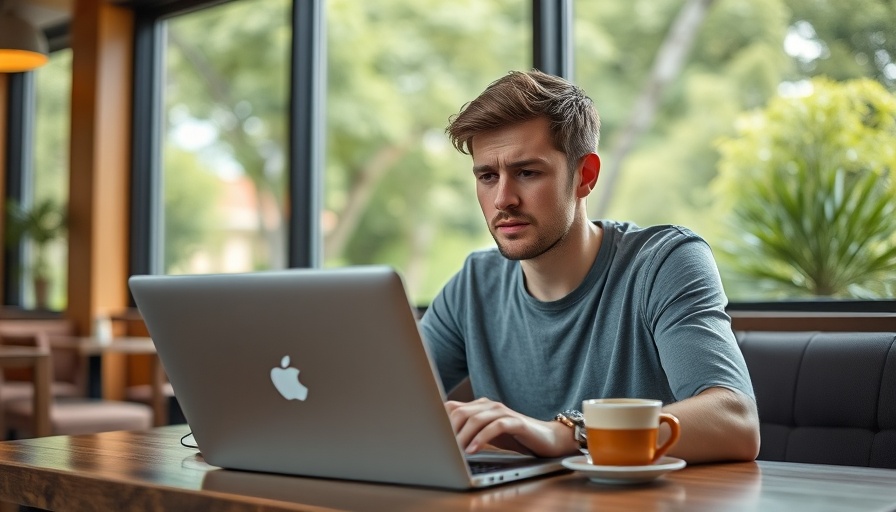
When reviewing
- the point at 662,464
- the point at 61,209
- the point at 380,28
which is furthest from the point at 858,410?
the point at 380,28

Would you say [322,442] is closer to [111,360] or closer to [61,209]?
[111,360]

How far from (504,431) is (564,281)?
1.98 feet

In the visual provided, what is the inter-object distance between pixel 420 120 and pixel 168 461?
938 centimetres

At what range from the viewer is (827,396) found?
1690 millimetres

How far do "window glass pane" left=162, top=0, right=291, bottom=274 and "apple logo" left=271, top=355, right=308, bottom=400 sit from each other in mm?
6169

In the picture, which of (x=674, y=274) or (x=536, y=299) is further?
(x=536, y=299)

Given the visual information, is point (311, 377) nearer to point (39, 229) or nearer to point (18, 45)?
point (18, 45)

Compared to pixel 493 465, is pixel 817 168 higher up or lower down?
higher up

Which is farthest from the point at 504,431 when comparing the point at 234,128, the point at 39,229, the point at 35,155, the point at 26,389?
the point at 234,128

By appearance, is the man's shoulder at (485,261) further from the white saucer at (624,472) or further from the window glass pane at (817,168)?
the white saucer at (624,472)

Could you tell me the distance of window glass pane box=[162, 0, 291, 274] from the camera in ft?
25.3

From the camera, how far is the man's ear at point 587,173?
1.75 meters

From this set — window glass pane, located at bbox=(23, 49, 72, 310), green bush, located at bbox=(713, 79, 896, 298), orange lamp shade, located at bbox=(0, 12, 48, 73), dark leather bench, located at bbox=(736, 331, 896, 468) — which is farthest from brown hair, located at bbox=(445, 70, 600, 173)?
window glass pane, located at bbox=(23, 49, 72, 310)

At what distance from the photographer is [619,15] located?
9.12 meters
